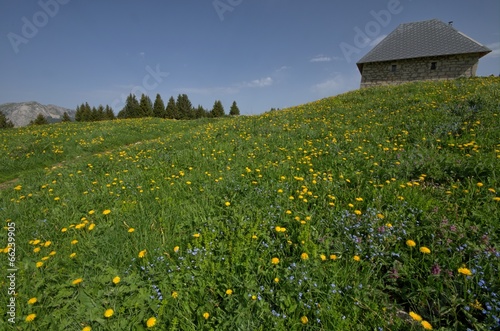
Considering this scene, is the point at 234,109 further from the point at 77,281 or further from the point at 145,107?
the point at 77,281

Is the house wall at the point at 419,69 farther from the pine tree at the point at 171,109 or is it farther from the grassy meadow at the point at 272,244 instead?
the pine tree at the point at 171,109

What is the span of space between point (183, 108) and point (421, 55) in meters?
64.5

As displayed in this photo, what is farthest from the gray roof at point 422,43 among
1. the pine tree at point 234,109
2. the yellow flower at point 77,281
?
the pine tree at point 234,109

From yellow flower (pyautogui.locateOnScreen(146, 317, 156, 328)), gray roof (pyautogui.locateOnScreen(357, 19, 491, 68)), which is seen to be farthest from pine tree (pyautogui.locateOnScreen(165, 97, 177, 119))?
yellow flower (pyautogui.locateOnScreen(146, 317, 156, 328))

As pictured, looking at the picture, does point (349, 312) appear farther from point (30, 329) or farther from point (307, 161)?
point (307, 161)

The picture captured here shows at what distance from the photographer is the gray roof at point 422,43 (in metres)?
25.0

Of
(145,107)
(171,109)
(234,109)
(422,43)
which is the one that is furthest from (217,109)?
(422,43)

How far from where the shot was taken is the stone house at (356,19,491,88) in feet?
81.8

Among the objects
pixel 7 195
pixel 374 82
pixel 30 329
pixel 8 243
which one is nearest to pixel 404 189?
pixel 30 329

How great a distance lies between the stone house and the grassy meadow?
2704 cm

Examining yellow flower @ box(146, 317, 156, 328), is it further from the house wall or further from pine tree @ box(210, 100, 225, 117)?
pine tree @ box(210, 100, 225, 117)

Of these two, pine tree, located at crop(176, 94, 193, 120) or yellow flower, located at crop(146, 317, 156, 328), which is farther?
pine tree, located at crop(176, 94, 193, 120)

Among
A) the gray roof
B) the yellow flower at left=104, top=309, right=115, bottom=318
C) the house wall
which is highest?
the gray roof

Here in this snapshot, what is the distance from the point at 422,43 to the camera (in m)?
27.1
